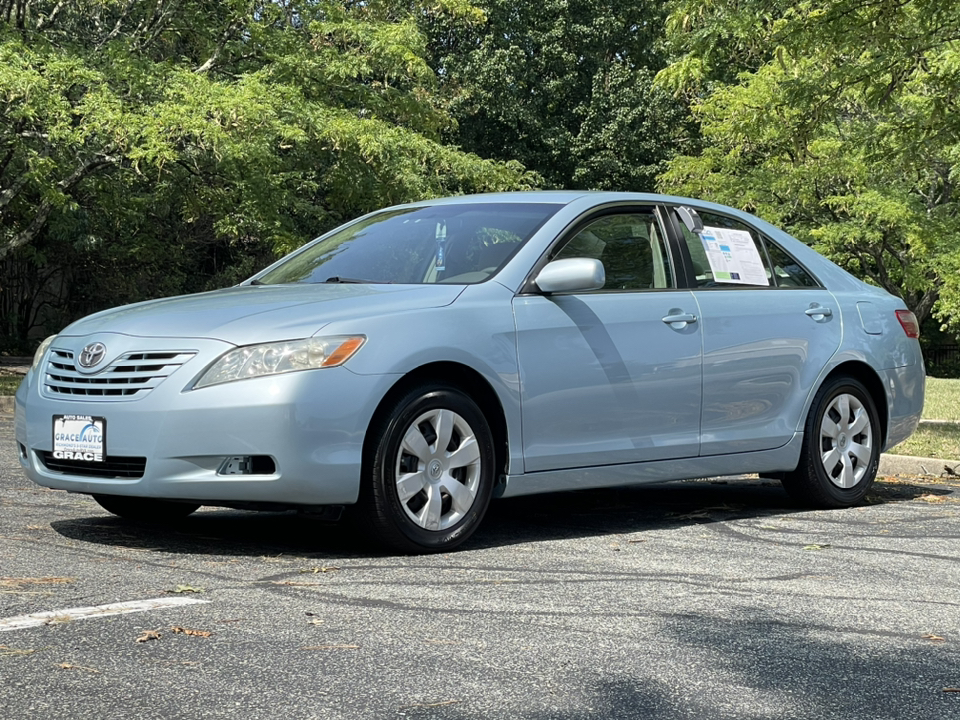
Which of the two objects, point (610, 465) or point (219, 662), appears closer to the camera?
point (219, 662)

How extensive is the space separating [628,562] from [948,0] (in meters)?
10.0

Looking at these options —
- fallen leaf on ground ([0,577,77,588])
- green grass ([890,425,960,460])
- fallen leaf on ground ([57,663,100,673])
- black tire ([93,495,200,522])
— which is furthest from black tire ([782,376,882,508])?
fallen leaf on ground ([57,663,100,673])

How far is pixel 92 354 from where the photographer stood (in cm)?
637

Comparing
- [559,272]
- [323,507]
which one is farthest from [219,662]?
[559,272]

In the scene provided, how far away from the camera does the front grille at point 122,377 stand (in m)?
6.14

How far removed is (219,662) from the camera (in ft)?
14.0

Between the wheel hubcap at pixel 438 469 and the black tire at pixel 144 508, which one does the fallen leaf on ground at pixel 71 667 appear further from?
the black tire at pixel 144 508

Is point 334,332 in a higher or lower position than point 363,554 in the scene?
higher

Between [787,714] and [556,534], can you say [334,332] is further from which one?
[787,714]

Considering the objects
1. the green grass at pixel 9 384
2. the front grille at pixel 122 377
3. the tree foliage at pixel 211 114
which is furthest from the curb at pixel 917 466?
the green grass at pixel 9 384

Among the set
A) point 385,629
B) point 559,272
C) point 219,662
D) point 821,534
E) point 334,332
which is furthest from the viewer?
point 821,534

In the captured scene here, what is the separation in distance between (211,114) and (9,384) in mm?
4539

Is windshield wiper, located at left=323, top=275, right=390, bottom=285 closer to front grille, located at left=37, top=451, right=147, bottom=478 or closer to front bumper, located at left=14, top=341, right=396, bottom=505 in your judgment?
front bumper, located at left=14, top=341, right=396, bottom=505

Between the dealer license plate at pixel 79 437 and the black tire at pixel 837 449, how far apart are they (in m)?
4.07
